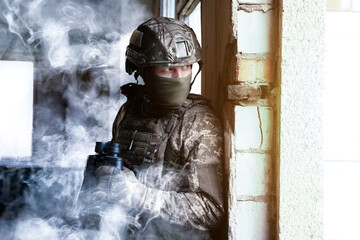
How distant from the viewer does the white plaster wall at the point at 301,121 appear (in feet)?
5.61

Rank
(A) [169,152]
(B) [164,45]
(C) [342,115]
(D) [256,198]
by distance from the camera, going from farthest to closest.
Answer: (C) [342,115]
(A) [169,152]
(B) [164,45]
(D) [256,198]

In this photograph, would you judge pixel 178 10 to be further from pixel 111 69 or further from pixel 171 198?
pixel 171 198

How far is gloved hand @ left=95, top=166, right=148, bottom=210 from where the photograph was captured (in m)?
1.85

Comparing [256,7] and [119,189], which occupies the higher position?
[256,7]

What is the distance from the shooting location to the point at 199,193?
1.90m

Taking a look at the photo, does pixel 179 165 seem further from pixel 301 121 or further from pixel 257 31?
pixel 257 31

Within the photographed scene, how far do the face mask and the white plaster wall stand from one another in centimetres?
55

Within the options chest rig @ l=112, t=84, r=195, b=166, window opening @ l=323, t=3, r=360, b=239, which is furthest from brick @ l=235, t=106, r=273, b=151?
window opening @ l=323, t=3, r=360, b=239

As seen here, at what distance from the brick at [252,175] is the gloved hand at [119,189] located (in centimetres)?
49

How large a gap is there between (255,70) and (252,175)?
52cm

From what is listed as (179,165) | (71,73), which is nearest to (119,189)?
(179,165)

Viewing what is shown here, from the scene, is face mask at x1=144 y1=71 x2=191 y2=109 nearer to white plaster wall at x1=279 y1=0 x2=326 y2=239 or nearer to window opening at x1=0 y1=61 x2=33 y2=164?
white plaster wall at x1=279 y1=0 x2=326 y2=239

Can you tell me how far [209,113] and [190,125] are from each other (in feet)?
0.45

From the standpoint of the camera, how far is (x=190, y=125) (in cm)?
204
